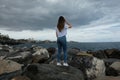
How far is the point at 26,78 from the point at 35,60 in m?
10.3

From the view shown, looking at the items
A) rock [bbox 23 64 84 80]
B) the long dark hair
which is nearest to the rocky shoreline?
rock [bbox 23 64 84 80]

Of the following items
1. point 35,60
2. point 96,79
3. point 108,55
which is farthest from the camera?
point 108,55

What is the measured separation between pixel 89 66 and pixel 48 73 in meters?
3.83

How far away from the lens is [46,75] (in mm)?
13633

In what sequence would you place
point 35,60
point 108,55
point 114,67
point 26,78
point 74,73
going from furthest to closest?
point 108,55
point 35,60
point 114,67
point 74,73
point 26,78

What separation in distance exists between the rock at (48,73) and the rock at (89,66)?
228 cm

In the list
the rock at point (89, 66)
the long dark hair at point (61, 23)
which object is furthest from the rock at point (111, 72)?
the long dark hair at point (61, 23)

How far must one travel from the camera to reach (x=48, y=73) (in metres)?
13.8

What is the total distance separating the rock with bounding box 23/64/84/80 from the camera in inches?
534

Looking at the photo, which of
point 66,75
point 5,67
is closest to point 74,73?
point 66,75

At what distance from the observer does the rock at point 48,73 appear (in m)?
13.6

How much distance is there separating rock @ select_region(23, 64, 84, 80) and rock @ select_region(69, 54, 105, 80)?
228cm

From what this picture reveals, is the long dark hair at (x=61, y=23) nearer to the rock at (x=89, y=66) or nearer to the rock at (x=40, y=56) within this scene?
the rock at (x=89, y=66)

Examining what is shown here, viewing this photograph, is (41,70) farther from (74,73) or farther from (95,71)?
(95,71)
